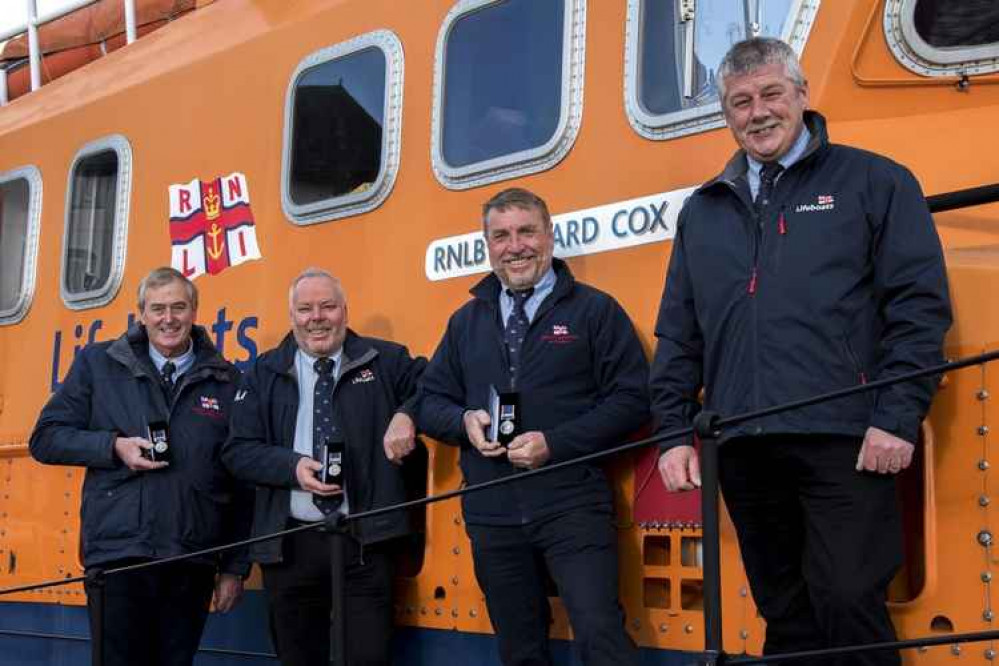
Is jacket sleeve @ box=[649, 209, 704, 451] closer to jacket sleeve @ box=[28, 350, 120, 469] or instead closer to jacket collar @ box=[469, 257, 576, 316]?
jacket collar @ box=[469, 257, 576, 316]

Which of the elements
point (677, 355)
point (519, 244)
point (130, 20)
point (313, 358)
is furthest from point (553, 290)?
point (130, 20)

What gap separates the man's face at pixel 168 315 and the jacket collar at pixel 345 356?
0.45 metres

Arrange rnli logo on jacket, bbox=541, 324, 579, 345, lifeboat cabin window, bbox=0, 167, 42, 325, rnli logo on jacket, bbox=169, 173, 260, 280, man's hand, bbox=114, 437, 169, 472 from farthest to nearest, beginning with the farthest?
lifeboat cabin window, bbox=0, 167, 42, 325 < rnli logo on jacket, bbox=169, 173, 260, 280 < man's hand, bbox=114, 437, 169, 472 < rnli logo on jacket, bbox=541, 324, 579, 345

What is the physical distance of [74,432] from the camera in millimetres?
5438

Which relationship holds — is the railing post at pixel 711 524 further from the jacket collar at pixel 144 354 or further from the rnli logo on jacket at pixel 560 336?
the jacket collar at pixel 144 354

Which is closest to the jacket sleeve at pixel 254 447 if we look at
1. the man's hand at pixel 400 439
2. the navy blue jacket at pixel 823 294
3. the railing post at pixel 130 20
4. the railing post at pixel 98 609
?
the man's hand at pixel 400 439

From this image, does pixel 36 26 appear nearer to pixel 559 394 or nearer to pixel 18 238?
pixel 18 238

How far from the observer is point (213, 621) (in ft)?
19.7

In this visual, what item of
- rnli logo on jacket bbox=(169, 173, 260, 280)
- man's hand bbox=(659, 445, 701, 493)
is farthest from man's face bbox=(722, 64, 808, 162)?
rnli logo on jacket bbox=(169, 173, 260, 280)

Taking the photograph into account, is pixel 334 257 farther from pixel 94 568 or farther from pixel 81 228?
pixel 81 228

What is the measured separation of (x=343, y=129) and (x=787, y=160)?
96.1 inches

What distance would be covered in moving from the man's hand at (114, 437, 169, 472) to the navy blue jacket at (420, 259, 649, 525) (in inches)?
46.7

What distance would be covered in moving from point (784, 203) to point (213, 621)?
10.9ft

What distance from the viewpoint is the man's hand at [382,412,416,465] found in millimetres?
4926
